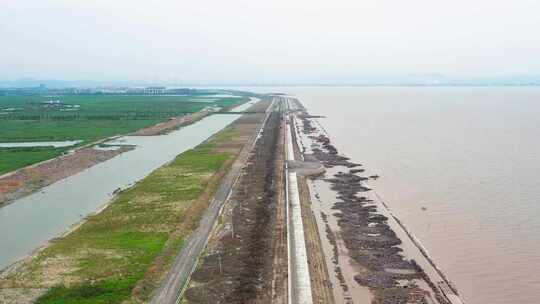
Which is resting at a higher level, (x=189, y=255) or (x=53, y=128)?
(x=53, y=128)

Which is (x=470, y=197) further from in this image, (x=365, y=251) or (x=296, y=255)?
(x=296, y=255)

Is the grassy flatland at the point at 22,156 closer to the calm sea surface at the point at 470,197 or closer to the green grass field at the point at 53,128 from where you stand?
the green grass field at the point at 53,128

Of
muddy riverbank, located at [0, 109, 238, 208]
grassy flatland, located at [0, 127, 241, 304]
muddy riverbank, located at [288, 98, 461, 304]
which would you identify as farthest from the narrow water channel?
muddy riverbank, located at [288, 98, 461, 304]

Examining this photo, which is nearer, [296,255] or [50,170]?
A: [296,255]

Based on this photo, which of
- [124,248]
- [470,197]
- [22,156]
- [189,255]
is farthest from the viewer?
[22,156]

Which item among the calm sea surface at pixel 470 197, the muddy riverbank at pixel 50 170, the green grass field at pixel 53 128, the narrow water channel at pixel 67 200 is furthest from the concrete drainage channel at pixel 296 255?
the green grass field at pixel 53 128

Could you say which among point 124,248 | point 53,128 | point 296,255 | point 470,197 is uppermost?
point 53,128

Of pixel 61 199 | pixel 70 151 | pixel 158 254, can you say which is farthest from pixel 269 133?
pixel 158 254

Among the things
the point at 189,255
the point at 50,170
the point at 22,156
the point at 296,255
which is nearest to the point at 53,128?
the point at 22,156
